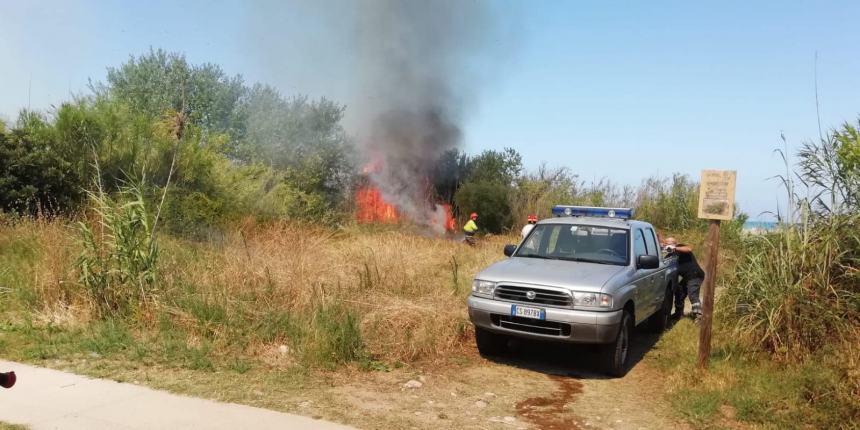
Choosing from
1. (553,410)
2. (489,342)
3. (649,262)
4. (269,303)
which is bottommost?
(553,410)

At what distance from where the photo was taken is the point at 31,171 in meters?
13.1

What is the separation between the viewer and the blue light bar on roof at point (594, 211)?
28.4ft

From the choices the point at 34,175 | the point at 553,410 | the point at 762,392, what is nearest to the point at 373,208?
the point at 34,175

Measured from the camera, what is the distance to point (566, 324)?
6.28 metres

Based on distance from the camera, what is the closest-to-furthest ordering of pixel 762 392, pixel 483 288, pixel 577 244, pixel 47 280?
pixel 762 392, pixel 483 288, pixel 577 244, pixel 47 280

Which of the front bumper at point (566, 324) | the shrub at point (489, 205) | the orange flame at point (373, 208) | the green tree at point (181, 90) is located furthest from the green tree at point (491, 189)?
the front bumper at point (566, 324)

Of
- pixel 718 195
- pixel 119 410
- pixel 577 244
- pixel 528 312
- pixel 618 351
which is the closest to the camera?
pixel 119 410

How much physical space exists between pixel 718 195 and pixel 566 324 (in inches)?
79.6

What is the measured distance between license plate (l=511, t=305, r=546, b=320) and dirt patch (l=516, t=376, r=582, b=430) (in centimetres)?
74

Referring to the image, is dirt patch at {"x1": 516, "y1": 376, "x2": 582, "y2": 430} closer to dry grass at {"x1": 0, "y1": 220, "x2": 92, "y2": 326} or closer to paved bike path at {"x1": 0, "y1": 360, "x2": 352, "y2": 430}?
paved bike path at {"x1": 0, "y1": 360, "x2": 352, "y2": 430}

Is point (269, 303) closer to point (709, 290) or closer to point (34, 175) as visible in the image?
point (709, 290)

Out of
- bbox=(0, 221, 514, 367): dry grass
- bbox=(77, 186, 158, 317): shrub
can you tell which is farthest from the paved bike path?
bbox=(77, 186, 158, 317): shrub

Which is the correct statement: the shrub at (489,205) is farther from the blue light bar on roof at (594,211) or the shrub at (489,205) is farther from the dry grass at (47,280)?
the dry grass at (47,280)

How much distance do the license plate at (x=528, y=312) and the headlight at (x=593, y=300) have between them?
351 millimetres
